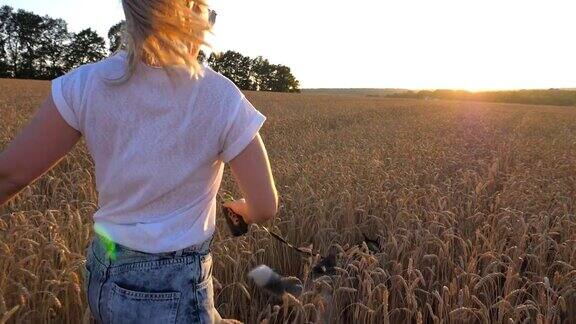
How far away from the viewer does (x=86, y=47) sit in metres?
72.7

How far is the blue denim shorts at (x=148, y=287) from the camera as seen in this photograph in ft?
4.96

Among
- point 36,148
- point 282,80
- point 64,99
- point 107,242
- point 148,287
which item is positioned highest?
point 64,99

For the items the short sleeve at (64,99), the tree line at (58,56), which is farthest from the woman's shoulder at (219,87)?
the tree line at (58,56)

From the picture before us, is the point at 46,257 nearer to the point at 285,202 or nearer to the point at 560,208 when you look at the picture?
the point at 285,202

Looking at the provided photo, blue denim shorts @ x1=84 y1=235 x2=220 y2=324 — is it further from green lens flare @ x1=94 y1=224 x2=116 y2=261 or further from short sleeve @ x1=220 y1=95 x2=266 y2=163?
short sleeve @ x1=220 y1=95 x2=266 y2=163

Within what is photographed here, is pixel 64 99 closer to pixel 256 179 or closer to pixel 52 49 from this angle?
pixel 256 179

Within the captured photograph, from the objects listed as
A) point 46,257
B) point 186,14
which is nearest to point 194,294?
point 186,14

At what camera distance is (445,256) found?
3.05 m

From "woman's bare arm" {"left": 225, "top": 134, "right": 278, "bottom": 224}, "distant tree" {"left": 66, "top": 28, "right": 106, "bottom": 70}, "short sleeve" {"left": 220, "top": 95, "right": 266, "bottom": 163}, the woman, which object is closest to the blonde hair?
the woman

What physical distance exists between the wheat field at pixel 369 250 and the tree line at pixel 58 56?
59950mm

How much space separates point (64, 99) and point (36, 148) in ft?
0.48

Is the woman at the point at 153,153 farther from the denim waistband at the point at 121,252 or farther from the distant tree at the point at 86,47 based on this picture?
the distant tree at the point at 86,47

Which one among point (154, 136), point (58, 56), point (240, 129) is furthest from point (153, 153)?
point (58, 56)

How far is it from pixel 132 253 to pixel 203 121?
1.45 ft
